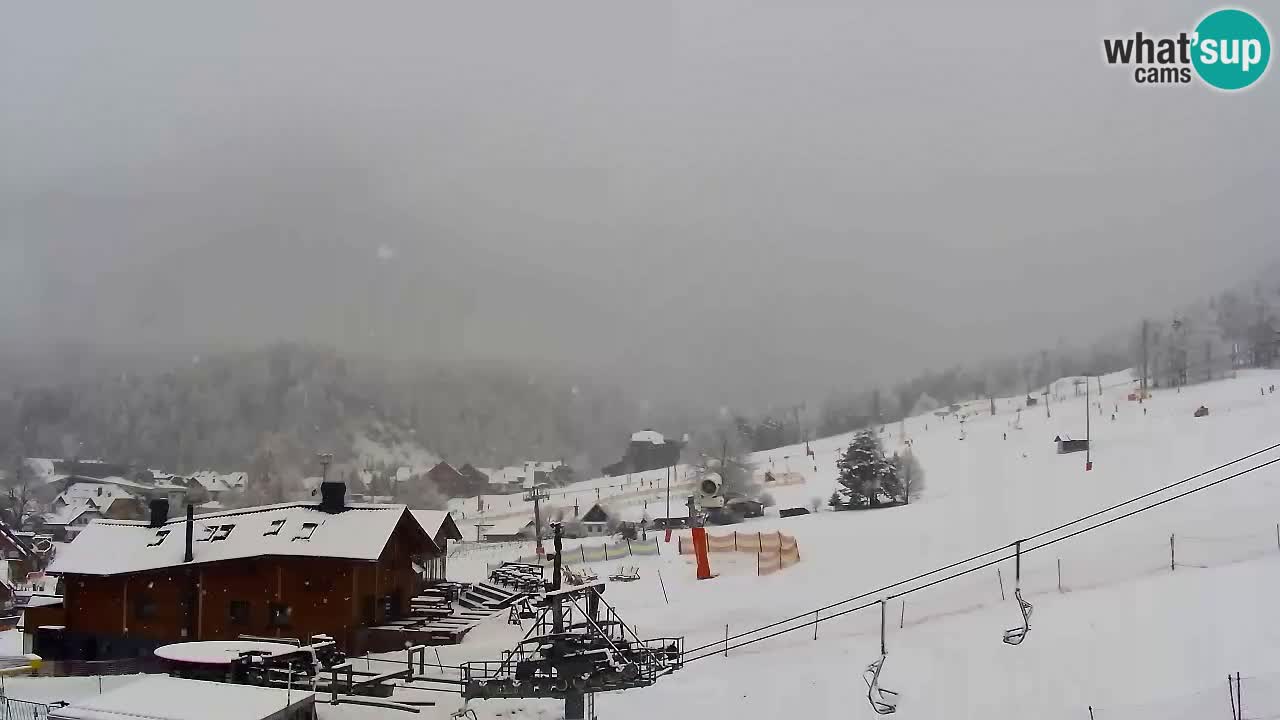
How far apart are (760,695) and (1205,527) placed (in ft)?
61.2

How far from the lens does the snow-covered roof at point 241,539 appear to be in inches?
1120

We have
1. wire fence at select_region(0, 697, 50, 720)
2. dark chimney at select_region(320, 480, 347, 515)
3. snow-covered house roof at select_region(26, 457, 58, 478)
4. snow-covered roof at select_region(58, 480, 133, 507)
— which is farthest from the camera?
snow-covered house roof at select_region(26, 457, 58, 478)

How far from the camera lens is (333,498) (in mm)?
29906

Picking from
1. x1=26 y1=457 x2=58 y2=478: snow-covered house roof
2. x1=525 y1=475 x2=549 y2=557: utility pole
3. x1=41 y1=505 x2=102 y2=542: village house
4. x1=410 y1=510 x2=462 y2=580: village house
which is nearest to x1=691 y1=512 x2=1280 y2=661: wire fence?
x1=410 y1=510 x2=462 y2=580: village house

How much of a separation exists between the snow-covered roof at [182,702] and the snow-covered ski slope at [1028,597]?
223 inches

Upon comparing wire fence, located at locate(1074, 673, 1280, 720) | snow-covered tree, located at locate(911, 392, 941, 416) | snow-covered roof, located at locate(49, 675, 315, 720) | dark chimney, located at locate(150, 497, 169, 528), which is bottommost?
wire fence, located at locate(1074, 673, 1280, 720)

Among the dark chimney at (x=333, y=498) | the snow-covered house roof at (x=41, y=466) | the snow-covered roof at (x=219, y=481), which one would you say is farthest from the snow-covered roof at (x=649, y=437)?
the snow-covered house roof at (x=41, y=466)

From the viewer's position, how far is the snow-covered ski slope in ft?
61.3

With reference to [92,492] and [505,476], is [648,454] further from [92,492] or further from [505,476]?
[92,492]

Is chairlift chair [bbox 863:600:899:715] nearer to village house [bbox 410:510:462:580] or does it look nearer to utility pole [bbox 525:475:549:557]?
village house [bbox 410:510:462:580]

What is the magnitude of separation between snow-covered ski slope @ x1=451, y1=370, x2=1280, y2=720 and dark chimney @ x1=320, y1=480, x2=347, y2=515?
35.9ft

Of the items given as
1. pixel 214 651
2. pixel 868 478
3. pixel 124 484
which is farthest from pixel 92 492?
pixel 214 651

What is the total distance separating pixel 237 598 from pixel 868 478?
109 ft

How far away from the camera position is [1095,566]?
90.5 ft
